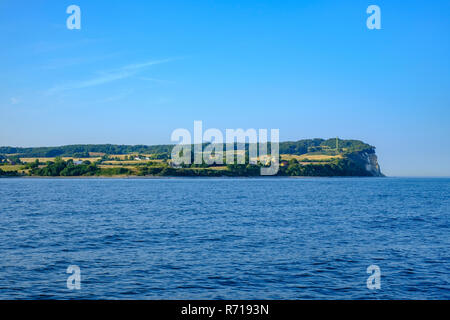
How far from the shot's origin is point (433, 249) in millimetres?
29484

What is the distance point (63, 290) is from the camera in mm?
18703

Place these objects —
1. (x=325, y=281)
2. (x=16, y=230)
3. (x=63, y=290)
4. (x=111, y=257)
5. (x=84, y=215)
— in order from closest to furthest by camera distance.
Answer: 1. (x=63, y=290)
2. (x=325, y=281)
3. (x=111, y=257)
4. (x=16, y=230)
5. (x=84, y=215)

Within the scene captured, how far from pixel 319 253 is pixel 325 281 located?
23.1 ft

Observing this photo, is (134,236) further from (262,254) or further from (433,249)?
(433,249)

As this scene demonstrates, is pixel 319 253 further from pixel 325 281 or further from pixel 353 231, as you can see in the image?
pixel 353 231
